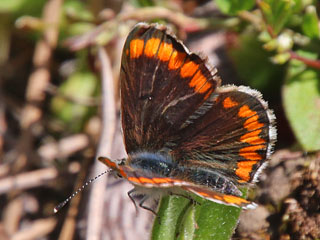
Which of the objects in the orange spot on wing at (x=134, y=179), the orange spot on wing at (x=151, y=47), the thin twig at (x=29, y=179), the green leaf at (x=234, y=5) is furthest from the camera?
the thin twig at (x=29, y=179)

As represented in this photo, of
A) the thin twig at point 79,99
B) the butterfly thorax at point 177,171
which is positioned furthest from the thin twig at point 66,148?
the butterfly thorax at point 177,171

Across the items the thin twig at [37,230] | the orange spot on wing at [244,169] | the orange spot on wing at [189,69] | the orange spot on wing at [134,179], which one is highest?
the orange spot on wing at [189,69]

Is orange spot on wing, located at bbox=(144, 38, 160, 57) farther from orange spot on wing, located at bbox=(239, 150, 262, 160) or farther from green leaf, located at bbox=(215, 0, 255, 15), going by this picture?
green leaf, located at bbox=(215, 0, 255, 15)

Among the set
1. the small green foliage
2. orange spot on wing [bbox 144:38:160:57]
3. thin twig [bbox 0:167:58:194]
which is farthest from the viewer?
the small green foliage

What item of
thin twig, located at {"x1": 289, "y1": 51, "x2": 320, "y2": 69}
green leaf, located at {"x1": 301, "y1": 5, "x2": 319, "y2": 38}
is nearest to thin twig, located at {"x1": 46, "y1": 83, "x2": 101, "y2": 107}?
thin twig, located at {"x1": 289, "y1": 51, "x2": 320, "y2": 69}

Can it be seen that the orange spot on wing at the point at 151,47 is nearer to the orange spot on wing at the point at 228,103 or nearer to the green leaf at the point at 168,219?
the orange spot on wing at the point at 228,103

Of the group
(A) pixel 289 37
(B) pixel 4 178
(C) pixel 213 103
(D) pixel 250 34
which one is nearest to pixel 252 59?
(D) pixel 250 34

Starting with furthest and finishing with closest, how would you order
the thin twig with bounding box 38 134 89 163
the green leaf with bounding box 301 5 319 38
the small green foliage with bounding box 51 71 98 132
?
the small green foliage with bounding box 51 71 98 132, the thin twig with bounding box 38 134 89 163, the green leaf with bounding box 301 5 319 38

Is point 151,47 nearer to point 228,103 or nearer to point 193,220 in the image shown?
point 228,103
